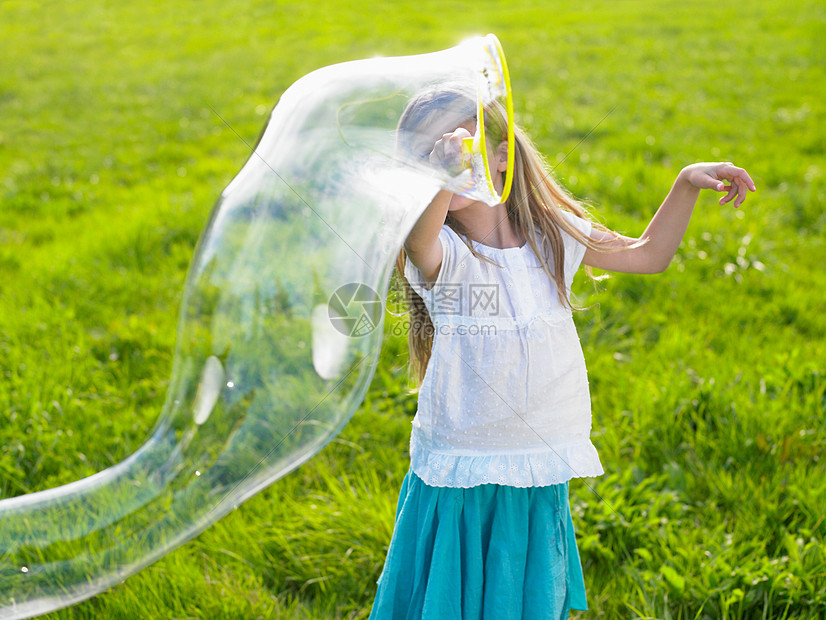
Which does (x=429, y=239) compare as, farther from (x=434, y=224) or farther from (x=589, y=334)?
(x=589, y=334)

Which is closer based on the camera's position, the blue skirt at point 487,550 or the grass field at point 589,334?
the blue skirt at point 487,550

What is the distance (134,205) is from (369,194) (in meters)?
4.25

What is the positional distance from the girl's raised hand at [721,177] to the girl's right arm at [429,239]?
60cm

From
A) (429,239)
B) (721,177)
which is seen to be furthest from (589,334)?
(429,239)

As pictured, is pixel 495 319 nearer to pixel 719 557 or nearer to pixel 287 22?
pixel 719 557

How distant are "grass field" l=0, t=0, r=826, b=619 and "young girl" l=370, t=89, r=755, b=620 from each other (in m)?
0.52

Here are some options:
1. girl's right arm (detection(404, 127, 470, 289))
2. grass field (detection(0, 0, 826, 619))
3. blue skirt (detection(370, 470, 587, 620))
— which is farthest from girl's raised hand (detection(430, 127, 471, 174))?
grass field (detection(0, 0, 826, 619))

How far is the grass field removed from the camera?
2301 mm

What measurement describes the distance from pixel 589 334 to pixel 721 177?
1806 mm

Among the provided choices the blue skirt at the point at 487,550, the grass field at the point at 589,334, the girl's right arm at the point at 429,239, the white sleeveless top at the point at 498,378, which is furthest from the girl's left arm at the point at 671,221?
the grass field at the point at 589,334

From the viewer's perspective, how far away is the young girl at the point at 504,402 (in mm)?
1760

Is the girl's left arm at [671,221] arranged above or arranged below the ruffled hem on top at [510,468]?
above

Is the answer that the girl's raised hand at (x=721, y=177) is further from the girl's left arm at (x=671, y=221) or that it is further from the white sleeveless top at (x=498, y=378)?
the white sleeveless top at (x=498, y=378)

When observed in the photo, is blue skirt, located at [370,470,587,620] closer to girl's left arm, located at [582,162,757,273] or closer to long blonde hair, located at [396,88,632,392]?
long blonde hair, located at [396,88,632,392]
